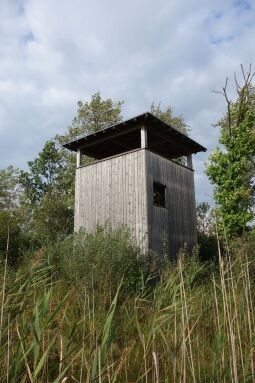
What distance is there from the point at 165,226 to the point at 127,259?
3.39m

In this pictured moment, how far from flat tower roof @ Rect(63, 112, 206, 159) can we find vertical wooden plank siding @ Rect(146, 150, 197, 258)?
3.78 ft

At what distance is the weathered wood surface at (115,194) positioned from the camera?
13.7 meters

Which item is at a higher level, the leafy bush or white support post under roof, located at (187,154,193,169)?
white support post under roof, located at (187,154,193,169)

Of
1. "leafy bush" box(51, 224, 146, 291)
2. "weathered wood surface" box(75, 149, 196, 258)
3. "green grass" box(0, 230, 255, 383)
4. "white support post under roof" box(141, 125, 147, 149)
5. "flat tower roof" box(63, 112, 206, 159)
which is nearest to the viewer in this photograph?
"green grass" box(0, 230, 255, 383)

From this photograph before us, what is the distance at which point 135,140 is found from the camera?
17.5 meters

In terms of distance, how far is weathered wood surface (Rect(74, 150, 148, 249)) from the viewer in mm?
13711

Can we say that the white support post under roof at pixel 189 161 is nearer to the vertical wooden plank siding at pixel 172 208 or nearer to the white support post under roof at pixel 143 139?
the vertical wooden plank siding at pixel 172 208

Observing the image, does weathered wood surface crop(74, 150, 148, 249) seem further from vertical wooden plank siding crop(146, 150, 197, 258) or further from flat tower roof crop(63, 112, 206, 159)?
flat tower roof crop(63, 112, 206, 159)

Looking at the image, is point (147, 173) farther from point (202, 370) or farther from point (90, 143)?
point (202, 370)

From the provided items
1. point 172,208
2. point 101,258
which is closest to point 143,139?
point 172,208

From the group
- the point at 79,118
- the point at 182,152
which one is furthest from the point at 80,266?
the point at 79,118

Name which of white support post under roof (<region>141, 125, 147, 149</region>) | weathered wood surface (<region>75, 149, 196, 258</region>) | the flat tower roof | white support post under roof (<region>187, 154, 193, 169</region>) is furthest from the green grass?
white support post under roof (<region>187, 154, 193, 169</region>)

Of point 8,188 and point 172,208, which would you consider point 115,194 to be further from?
point 8,188

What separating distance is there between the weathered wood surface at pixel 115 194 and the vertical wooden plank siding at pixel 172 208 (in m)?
0.30
